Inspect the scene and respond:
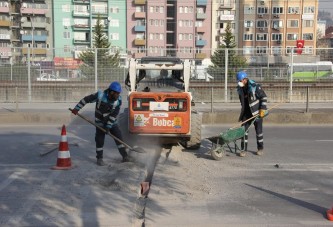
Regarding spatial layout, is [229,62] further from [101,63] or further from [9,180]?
[9,180]

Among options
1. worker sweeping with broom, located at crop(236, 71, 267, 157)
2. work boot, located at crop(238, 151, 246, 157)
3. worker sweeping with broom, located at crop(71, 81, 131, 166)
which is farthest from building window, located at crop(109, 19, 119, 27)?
worker sweeping with broom, located at crop(71, 81, 131, 166)

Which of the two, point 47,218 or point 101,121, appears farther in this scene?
point 101,121

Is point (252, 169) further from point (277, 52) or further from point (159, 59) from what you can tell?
point (277, 52)

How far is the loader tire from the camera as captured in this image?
10.2 m

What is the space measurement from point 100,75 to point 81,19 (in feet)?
208

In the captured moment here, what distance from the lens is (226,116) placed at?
51.1 ft

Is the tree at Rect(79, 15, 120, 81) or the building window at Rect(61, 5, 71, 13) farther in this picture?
the building window at Rect(61, 5, 71, 13)

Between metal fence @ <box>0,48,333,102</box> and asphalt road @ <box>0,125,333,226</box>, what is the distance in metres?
9.33

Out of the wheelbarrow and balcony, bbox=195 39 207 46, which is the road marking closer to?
the wheelbarrow

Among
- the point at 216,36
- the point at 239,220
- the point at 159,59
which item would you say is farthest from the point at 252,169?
the point at 216,36

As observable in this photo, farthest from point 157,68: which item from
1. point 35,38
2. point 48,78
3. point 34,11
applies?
point 34,11

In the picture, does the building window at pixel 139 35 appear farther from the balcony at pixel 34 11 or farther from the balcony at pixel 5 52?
the balcony at pixel 5 52

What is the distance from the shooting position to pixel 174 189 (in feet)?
22.4

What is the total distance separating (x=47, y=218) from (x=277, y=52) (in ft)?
59.1
